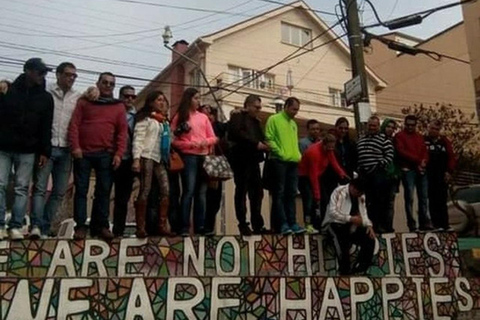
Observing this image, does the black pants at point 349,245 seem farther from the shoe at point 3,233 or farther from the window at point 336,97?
the window at point 336,97

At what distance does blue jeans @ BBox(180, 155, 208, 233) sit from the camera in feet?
22.5

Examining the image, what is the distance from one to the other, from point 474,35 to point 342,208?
50.9ft

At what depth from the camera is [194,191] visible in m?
6.98

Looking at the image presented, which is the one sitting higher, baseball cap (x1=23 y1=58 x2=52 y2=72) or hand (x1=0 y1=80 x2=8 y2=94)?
baseball cap (x1=23 y1=58 x2=52 y2=72)

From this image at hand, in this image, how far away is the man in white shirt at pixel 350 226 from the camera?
6.96 meters

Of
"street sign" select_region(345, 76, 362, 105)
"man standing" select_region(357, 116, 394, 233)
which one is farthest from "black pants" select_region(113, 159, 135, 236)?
"street sign" select_region(345, 76, 362, 105)

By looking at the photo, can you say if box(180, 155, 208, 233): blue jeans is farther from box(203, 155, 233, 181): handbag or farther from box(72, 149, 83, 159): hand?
box(72, 149, 83, 159): hand

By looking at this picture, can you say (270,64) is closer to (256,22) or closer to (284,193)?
(256,22)


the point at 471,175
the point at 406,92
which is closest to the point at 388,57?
the point at 406,92

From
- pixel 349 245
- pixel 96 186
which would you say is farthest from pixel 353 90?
pixel 96 186

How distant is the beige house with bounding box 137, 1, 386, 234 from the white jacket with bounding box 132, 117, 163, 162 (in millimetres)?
14533

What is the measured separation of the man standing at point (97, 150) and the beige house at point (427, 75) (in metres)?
20.5

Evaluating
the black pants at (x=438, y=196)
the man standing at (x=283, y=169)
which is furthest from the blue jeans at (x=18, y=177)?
the black pants at (x=438, y=196)

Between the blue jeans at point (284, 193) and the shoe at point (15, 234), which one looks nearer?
the shoe at point (15, 234)
